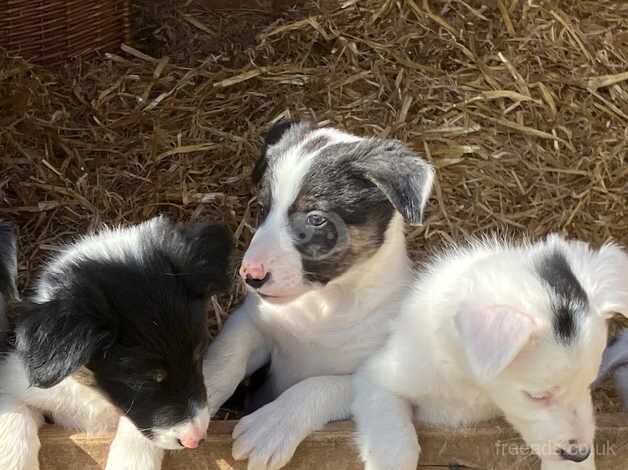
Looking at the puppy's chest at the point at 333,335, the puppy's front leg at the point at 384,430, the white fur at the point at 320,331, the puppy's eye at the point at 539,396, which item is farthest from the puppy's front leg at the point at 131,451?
the puppy's eye at the point at 539,396

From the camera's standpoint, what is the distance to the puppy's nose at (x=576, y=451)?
3229mm

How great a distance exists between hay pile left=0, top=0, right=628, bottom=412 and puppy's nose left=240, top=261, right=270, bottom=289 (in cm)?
119

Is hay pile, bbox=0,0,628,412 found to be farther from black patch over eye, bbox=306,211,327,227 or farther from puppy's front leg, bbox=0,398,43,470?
puppy's front leg, bbox=0,398,43,470

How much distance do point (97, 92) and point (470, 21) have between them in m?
2.43

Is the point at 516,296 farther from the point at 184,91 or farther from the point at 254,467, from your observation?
the point at 184,91

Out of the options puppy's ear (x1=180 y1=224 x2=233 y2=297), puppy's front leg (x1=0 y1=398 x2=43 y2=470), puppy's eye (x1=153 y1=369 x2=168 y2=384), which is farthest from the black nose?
puppy's front leg (x1=0 y1=398 x2=43 y2=470)

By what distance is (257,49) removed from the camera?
6035 mm

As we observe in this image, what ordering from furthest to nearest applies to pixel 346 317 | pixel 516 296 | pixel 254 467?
1. pixel 346 317
2. pixel 254 467
3. pixel 516 296

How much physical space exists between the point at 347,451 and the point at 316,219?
904 mm

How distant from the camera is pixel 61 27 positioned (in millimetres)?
5980

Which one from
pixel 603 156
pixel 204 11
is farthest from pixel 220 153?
pixel 603 156

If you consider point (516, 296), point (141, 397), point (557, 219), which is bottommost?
point (557, 219)

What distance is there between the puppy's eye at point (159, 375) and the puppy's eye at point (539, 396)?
1.26 metres

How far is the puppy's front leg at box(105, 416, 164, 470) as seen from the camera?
337 cm
